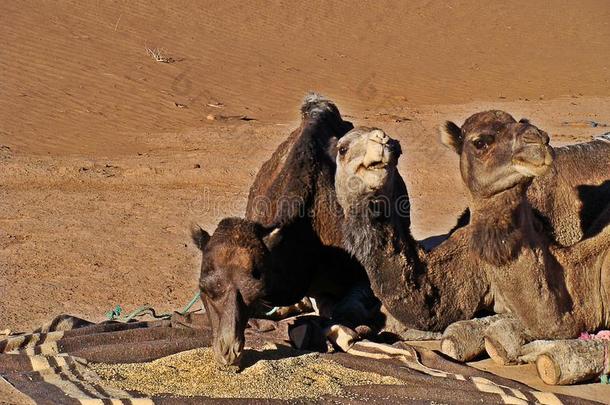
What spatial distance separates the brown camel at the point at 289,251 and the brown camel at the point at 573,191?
126 cm

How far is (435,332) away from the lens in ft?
19.0

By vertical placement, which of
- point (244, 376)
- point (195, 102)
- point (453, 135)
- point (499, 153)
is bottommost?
point (244, 376)

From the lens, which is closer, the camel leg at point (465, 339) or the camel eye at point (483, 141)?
the camel eye at point (483, 141)

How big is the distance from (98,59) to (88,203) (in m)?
9.06

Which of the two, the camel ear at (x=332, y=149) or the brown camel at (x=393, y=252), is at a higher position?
the camel ear at (x=332, y=149)

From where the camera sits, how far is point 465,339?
18.2 feet

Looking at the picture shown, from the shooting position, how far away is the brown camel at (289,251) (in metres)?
5.24

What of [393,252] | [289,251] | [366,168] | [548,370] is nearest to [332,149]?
[289,251]

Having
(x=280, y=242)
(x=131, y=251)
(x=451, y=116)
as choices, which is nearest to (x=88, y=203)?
(x=131, y=251)

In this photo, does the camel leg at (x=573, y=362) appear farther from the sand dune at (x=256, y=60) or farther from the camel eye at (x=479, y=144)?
the sand dune at (x=256, y=60)

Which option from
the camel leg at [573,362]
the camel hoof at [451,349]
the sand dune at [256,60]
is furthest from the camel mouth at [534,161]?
the sand dune at [256,60]

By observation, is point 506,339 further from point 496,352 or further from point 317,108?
point 317,108

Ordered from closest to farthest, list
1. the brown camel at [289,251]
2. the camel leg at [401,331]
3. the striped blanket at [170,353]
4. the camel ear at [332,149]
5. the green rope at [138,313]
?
the striped blanket at [170,353] → the brown camel at [289,251] → the camel leg at [401,331] → the camel ear at [332,149] → the green rope at [138,313]

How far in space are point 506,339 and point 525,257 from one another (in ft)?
1.61
